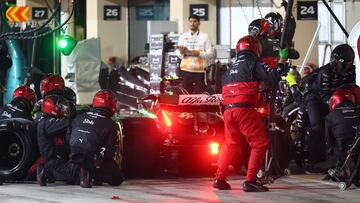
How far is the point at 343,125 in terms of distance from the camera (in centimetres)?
1203

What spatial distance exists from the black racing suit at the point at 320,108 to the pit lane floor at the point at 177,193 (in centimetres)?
88

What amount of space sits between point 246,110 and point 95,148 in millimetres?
1903

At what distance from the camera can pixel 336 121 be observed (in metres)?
12.1

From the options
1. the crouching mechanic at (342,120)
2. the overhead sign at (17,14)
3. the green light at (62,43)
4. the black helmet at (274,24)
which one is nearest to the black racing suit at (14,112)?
the black helmet at (274,24)

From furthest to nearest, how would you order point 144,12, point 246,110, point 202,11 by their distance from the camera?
point 144,12, point 202,11, point 246,110

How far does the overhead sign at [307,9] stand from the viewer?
22.2m

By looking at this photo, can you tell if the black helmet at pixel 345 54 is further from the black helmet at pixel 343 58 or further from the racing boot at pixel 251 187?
the racing boot at pixel 251 187

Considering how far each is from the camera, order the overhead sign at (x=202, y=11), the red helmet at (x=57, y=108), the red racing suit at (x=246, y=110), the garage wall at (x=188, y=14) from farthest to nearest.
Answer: the overhead sign at (x=202, y=11) < the garage wall at (x=188, y=14) < the red helmet at (x=57, y=108) < the red racing suit at (x=246, y=110)

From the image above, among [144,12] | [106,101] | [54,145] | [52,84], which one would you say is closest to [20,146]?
[54,145]

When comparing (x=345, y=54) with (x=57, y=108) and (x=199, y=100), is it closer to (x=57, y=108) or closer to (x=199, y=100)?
(x=199, y=100)

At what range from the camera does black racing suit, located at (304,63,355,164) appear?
12773 mm

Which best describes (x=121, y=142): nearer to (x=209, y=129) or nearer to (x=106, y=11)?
(x=209, y=129)

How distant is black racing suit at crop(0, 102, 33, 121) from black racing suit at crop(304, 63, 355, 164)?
3.84 meters

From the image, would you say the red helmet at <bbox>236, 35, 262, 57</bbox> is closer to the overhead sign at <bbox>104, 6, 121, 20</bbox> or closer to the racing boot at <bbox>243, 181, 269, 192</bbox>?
the racing boot at <bbox>243, 181, 269, 192</bbox>
